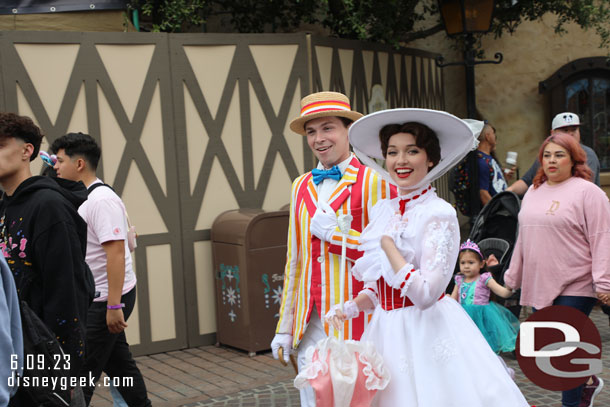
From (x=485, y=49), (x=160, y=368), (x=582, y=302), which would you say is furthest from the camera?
(x=485, y=49)

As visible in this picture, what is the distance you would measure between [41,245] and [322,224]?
127cm

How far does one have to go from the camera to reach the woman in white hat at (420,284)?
9.76ft

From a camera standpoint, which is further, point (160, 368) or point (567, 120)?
point (567, 120)

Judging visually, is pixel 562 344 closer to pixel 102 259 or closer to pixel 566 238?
pixel 566 238

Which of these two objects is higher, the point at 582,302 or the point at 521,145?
the point at 521,145

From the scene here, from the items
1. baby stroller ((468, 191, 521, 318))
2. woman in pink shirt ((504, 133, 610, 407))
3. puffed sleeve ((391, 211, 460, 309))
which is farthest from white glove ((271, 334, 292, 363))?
baby stroller ((468, 191, 521, 318))

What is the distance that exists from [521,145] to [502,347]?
6.76 m

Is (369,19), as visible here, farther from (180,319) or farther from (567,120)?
(180,319)

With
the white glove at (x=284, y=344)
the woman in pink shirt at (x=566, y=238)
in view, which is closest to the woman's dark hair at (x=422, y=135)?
the white glove at (x=284, y=344)

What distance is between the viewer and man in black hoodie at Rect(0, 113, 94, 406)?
322 centimetres

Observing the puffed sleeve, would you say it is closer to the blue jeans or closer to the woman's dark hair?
the woman's dark hair

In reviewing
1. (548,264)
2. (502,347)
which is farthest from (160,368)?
(548,264)

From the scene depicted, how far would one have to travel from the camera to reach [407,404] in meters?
2.98

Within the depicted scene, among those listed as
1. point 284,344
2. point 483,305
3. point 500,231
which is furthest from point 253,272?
point 284,344
